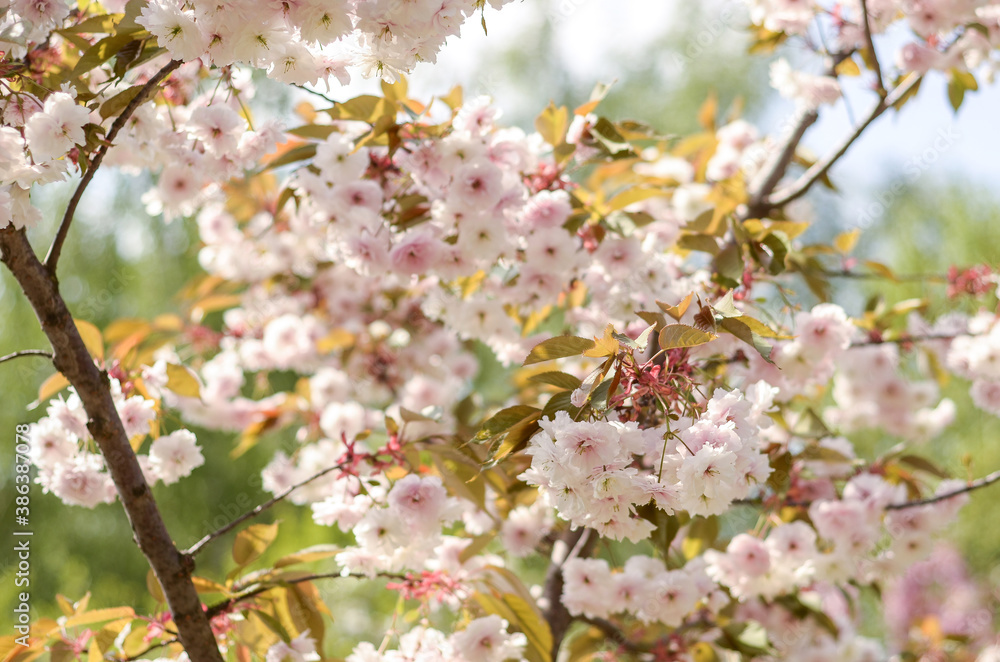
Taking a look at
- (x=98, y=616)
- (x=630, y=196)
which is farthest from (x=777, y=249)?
(x=98, y=616)

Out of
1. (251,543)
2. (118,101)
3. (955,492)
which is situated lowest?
(955,492)

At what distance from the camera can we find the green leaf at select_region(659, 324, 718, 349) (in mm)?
799

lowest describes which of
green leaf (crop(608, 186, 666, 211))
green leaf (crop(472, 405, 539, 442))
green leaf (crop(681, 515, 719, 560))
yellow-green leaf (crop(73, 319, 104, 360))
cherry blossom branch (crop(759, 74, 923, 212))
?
green leaf (crop(681, 515, 719, 560))

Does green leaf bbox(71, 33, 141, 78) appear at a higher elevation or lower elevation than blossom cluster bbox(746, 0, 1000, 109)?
lower

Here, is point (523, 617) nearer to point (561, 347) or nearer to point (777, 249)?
point (561, 347)

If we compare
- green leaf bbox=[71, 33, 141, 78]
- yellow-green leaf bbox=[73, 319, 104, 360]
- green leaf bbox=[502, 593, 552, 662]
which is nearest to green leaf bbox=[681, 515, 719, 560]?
green leaf bbox=[502, 593, 552, 662]

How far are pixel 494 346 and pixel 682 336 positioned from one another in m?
0.84

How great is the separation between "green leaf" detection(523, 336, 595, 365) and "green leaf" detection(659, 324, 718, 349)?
8cm

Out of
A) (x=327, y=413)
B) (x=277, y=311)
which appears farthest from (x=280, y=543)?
(x=327, y=413)

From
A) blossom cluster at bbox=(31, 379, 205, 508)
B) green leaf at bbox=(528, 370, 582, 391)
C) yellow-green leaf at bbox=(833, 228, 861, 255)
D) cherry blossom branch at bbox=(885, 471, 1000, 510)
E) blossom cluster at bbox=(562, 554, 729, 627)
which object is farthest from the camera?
yellow-green leaf at bbox=(833, 228, 861, 255)

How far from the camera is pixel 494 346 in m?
1.63

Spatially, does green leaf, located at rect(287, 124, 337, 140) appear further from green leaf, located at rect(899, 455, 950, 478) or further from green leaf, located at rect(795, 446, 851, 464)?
green leaf, located at rect(899, 455, 950, 478)

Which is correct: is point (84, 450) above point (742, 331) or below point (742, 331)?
above

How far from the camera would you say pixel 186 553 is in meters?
1.06
